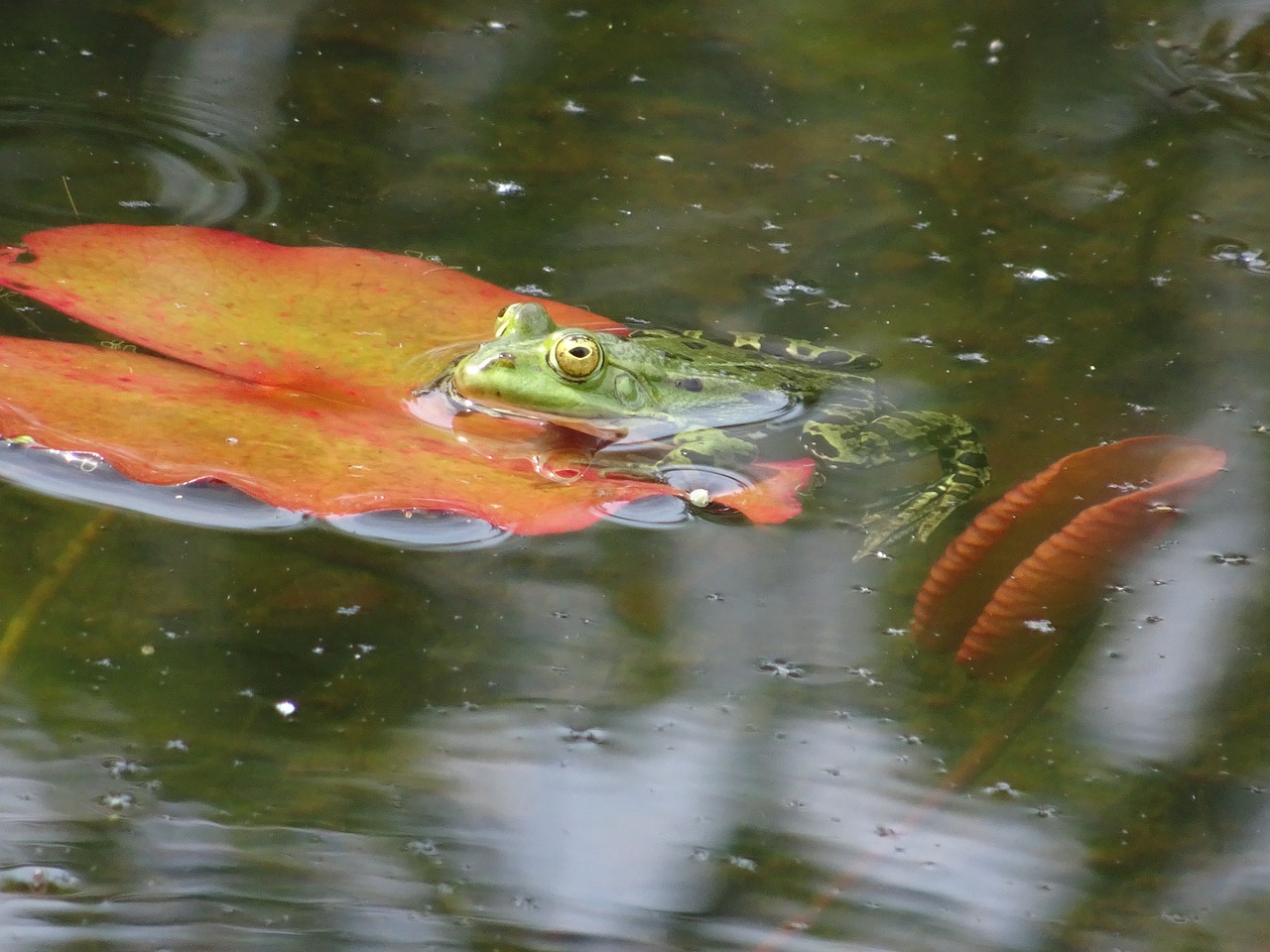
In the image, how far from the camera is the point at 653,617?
1979mm

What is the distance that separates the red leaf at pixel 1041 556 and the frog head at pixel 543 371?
82cm

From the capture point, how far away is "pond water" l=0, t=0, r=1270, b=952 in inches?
61.9

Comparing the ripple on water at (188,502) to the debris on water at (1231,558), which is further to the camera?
the debris on water at (1231,558)

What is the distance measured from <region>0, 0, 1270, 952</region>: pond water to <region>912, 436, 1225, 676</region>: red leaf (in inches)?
2.3

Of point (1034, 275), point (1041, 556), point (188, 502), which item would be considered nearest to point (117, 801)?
point (188, 502)

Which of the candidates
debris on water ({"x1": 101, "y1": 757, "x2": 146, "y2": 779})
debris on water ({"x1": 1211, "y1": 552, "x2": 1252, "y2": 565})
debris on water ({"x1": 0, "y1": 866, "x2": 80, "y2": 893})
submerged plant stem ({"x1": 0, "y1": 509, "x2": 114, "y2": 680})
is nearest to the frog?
debris on water ({"x1": 1211, "y1": 552, "x2": 1252, "y2": 565})

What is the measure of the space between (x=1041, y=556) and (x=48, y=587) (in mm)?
1582

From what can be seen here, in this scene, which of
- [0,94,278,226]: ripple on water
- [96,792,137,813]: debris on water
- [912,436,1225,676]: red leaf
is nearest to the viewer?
[96,792,137,813]: debris on water

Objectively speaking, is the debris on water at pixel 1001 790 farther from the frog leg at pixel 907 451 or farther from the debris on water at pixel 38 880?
the debris on water at pixel 38 880

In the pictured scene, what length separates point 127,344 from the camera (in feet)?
7.36

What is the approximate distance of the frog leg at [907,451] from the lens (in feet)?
7.26

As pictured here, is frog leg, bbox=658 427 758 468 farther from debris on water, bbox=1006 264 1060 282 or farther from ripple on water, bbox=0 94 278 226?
ripple on water, bbox=0 94 278 226

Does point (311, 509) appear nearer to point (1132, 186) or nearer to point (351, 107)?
point (351, 107)

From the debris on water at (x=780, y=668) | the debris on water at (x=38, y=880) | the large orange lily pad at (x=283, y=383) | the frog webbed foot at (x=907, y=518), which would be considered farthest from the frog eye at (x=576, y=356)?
the debris on water at (x=38, y=880)
